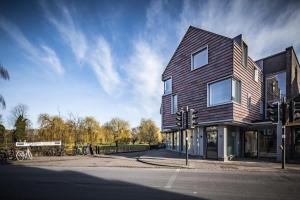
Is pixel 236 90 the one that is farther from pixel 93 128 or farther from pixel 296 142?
pixel 93 128

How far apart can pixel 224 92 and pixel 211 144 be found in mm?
4452

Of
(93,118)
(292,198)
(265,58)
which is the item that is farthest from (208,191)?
(93,118)

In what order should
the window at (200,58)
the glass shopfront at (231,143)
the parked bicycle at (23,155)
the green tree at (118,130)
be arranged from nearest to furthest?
the glass shopfront at (231,143), the window at (200,58), the parked bicycle at (23,155), the green tree at (118,130)

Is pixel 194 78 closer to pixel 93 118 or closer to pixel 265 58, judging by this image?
pixel 265 58

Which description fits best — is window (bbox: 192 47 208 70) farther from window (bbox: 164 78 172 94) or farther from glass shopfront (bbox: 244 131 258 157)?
glass shopfront (bbox: 244 131 258 157)

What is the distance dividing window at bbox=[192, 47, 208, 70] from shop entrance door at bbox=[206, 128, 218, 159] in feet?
18.7

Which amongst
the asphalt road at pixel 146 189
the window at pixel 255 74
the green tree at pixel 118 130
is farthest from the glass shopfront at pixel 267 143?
the green tree at pixel 118 130

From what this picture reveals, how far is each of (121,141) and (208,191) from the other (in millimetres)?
66330

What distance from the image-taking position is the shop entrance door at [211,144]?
18.9 m

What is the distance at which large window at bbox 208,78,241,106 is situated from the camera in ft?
57.8

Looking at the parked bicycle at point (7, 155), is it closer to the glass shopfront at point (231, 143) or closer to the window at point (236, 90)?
the glass shopfront at point (231, 143)

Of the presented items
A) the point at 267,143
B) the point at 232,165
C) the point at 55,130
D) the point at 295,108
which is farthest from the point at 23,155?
the point at 295,108

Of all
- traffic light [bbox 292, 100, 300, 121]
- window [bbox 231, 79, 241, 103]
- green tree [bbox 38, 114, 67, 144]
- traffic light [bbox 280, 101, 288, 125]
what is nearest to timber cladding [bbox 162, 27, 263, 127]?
window [bbox 231, 79, 241, 103]

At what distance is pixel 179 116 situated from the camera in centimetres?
1631
